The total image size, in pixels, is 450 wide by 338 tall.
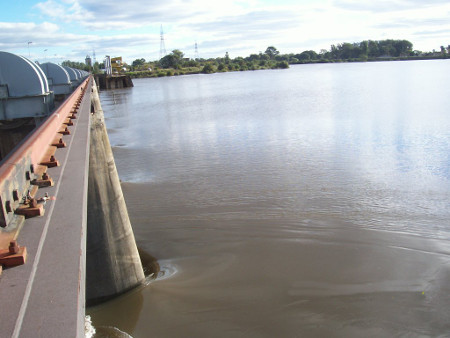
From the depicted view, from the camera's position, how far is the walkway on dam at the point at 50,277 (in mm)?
1639

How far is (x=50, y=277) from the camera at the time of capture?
197 centimetres

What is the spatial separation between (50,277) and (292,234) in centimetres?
757

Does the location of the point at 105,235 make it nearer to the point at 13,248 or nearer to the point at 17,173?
the point at 17,173

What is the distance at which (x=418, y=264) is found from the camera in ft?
25.2

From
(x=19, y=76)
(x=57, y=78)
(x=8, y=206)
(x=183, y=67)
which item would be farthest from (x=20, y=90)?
(x=183, y=67)

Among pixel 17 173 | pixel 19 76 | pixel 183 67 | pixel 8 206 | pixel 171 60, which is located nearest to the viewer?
pixel 8 206

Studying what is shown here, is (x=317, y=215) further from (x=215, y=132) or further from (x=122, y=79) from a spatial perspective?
(x=122, y=79)

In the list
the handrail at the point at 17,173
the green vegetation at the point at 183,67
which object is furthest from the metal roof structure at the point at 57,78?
the green vegetation at the point at 183,67

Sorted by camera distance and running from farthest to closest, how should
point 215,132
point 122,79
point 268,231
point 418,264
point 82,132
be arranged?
1. point 122,79
2. point 215,132
3. point 268,231
4. point 418,264
5. point 82,132

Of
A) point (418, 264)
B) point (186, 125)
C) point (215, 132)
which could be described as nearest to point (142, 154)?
point (215, 132)

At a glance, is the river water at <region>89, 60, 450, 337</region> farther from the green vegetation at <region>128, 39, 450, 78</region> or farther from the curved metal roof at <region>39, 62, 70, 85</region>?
the green vegetation at <region>128, 39, 450, 78</region>

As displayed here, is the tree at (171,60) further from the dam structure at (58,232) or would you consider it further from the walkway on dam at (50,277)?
the walkway on dam at (50,277)

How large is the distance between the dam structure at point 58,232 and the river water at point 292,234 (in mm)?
920

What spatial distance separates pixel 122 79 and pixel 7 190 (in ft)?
266
